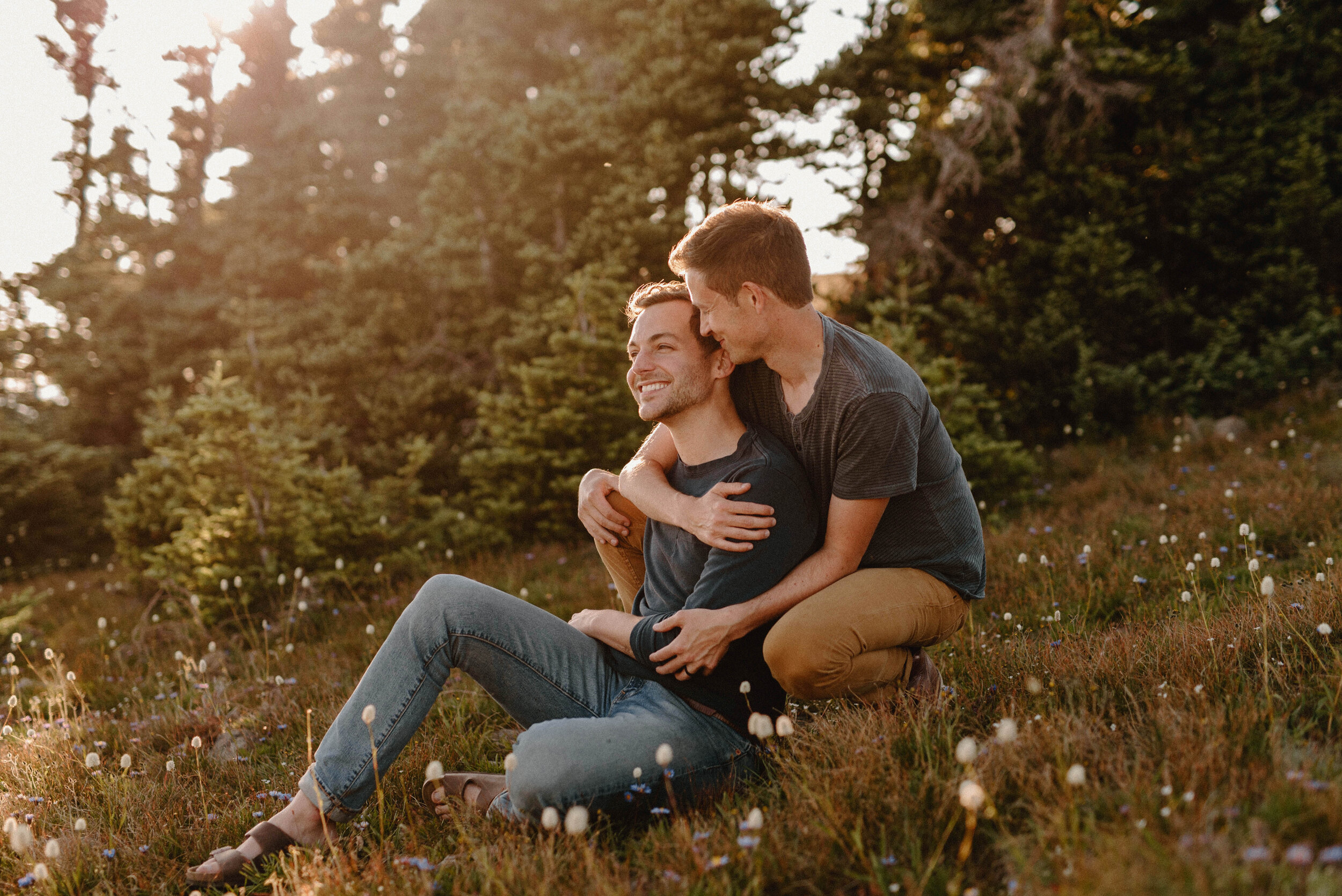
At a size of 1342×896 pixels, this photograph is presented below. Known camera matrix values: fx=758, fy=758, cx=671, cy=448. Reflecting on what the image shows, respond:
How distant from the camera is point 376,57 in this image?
18422mm

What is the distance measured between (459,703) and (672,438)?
1.95 metres

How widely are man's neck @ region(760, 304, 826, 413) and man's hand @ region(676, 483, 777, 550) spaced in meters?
0.50

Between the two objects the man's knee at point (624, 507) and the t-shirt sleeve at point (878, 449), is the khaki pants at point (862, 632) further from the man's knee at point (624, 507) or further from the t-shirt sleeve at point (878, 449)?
the man's knee at point (624, 507)

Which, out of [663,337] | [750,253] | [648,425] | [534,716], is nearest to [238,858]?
[534,716]

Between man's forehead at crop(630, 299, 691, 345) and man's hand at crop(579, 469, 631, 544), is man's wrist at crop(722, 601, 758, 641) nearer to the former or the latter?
man's hand at crop(579, 469, 631, 544)

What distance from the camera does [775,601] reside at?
9.07 ft

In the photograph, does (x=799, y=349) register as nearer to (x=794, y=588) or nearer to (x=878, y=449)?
(x=878, y=449)

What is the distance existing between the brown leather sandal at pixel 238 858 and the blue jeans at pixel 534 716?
0.17m

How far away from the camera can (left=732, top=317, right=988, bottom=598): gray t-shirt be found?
2.73 metres

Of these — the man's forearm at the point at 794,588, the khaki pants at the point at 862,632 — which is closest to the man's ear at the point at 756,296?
the man's forearm at the point at 794,588

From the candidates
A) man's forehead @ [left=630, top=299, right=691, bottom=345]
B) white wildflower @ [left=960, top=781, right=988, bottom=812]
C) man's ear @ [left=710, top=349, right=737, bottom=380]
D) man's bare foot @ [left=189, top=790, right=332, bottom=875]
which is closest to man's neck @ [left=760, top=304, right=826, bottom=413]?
man's ear @ [left=710, top=349, right=737, bottom=380]

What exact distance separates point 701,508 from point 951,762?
1139 mm

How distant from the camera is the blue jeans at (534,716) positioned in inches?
96.5

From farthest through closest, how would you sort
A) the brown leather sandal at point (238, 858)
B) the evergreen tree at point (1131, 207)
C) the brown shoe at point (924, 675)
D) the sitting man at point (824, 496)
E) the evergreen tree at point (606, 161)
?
the evergreen tree at point (606, 161) → the evergreen tree at point (1131, 207) → the brown shoe at point (924, 675) → the sitting man at point (824, 496) → the brown leather sandal at point (238, 858)
